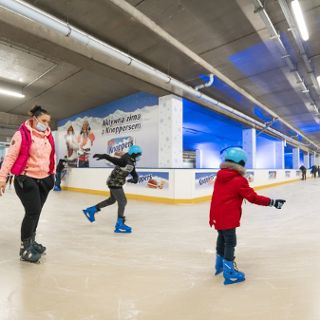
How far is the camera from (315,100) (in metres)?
8.99

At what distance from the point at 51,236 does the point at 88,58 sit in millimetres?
3277

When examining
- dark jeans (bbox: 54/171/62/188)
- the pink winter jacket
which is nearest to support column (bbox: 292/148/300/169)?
dark jeans (bbox: 54/171/62/188)

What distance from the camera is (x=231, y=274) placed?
1689mm

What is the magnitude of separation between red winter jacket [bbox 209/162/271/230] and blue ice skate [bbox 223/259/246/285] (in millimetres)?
265

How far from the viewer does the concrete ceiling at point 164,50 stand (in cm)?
365

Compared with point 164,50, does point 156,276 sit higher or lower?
lower

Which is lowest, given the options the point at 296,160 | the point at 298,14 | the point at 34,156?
the point at 34,156

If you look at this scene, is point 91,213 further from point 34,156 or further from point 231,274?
point 231,274

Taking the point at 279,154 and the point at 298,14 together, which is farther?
the point at 279,154

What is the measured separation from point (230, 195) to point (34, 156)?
164cm

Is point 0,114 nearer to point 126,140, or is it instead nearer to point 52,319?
point 126,140

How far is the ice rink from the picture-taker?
4.41ft

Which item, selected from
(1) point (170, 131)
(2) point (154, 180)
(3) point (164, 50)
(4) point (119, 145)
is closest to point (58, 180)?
(4) point (119, 145)

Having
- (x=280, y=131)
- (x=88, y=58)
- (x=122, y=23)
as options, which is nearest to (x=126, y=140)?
(x=88, y=58)
